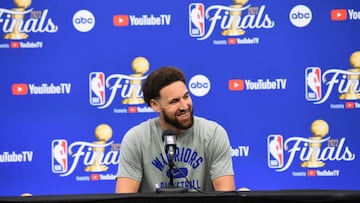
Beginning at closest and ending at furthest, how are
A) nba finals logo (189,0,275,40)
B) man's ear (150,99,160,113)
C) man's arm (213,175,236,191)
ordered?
man's arm (213,175,236,191) < man's ear (150,99,160,113) < nba finals logo (189,0,275,40)

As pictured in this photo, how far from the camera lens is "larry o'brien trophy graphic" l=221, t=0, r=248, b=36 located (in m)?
4.36

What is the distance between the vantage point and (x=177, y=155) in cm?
294

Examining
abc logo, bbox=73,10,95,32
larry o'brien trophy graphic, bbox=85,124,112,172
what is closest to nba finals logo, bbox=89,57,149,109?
larry o'brien trophy graphic, bbox=85,124,112,172

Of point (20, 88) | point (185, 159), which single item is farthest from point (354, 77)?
point (20, 88)

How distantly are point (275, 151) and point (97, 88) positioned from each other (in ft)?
4.41

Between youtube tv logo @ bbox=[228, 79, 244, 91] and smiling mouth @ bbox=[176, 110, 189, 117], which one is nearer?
smiling mouth @ bbox=[176, 110, 189, 117]

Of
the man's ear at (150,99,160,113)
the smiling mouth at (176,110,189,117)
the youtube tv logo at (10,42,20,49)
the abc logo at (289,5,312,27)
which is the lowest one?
the smiling mouth at (176,110,189,117)

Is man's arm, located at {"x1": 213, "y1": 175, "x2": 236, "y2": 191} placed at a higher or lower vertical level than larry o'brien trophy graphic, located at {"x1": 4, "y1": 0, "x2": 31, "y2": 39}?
lower

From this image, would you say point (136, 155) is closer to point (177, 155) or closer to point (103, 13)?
point (177, 155)

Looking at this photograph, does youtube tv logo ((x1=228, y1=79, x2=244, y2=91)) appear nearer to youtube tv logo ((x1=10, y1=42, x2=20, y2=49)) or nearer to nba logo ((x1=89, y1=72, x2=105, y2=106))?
nba logo ((x1=89, y1=72, x2=105, y2=106))

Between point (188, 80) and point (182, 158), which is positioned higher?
point (188, 80)

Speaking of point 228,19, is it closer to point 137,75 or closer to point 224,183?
point 137,75

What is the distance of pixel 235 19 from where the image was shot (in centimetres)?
436

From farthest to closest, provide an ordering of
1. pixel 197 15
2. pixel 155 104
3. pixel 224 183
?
pixel 197 15 → pixel 155 104 → pixel 224 183
